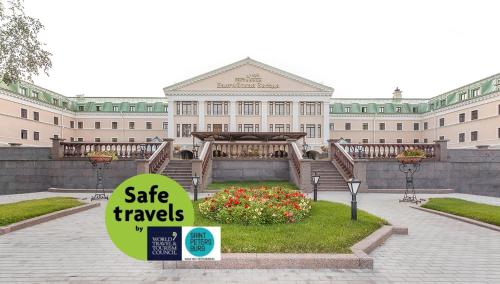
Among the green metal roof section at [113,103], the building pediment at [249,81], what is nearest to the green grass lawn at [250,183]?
the building pediment at [249,81]

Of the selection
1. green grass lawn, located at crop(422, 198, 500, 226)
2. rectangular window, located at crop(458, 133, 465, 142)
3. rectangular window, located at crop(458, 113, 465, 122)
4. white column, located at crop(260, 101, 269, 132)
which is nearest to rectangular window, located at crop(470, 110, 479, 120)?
rectangular window, located at crop(458, 113, 465, 122)

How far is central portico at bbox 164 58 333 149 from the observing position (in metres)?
54.6

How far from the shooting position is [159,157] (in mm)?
19109

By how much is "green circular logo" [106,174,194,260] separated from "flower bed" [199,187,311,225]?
18.2 ft

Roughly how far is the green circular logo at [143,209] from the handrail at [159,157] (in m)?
15.1

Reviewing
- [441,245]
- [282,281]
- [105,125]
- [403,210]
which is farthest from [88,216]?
[105,125]

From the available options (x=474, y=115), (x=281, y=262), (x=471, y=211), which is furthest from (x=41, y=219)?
(x=474, y=115)

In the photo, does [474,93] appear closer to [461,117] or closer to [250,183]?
[461,117]

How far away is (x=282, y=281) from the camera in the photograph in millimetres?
5281

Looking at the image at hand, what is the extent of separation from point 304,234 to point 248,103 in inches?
1932

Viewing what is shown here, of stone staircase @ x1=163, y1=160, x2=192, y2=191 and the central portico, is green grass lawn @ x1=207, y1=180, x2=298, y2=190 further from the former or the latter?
the central portico

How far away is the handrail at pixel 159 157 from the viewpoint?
58.3 feet

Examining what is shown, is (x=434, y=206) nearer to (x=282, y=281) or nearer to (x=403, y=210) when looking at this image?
(x=403, y=210)

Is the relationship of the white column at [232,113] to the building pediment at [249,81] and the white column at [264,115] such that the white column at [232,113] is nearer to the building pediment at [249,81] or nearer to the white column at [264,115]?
the building pediment at [249,81]
